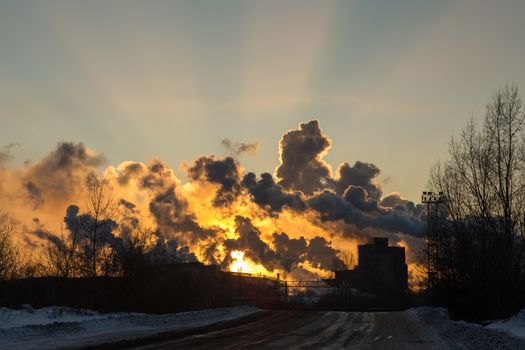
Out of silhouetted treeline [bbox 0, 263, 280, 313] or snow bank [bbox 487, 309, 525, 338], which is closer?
snow bank [bbox 487, 309, 525, 338]

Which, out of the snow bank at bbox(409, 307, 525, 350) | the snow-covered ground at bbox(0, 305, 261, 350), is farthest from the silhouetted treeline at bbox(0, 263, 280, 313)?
the snow bank at bbox(409, 307, 525, 350)

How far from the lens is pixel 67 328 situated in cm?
2619

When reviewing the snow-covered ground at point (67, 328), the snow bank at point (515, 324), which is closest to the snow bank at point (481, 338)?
the snow bank at point (515, 324)

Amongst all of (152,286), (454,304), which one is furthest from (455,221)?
(152,286)

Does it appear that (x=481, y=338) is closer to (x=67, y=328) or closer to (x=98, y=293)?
(x=67, y=328)

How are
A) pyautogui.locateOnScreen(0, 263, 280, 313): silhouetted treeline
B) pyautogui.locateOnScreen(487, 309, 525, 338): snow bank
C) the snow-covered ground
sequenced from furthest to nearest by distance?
pyautogui.locateOnScreen(0, 263, 280, 313): silhouetted treeline → pyautogui.locateOnScreen(487, 309, 525, 338): snow bank → the snow-covered ground

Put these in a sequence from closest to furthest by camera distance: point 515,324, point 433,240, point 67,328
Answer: point 67,328 < point 515,324 < point 433,240

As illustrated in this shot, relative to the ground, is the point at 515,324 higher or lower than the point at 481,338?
higher

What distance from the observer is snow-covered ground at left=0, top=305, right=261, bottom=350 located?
21.9 meters

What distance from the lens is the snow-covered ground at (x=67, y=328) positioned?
21.9m

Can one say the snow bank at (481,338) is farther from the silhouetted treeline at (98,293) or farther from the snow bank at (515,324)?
the silhouetted treeline at (98,293)

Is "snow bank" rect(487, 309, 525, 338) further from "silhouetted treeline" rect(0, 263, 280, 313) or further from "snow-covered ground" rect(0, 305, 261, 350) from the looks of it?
"silhouetted treeline" rect(0, 263, 280, 313)

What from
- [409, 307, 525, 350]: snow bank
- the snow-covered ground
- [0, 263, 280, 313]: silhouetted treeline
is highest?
[0, 263, 280, 313]: silhouetted treeline

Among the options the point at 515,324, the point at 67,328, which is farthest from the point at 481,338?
the point at 67,328
